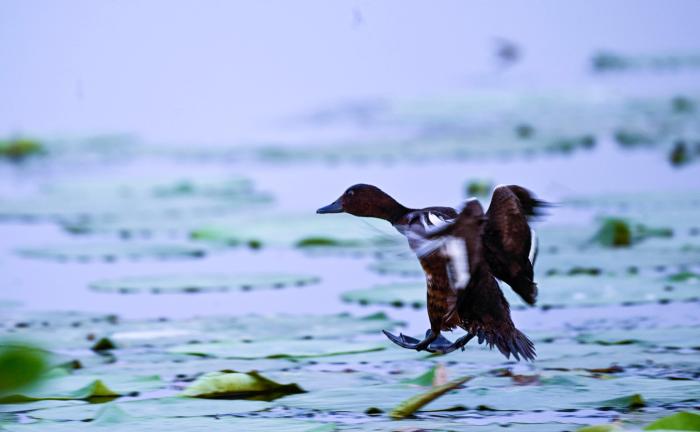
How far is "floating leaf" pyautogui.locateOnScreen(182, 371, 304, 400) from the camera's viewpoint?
157 inches

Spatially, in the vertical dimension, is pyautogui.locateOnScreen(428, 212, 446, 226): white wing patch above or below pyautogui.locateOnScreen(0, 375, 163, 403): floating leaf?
above

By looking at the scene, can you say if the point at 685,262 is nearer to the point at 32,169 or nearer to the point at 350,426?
the point at 350,426

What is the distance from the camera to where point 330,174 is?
10.0m

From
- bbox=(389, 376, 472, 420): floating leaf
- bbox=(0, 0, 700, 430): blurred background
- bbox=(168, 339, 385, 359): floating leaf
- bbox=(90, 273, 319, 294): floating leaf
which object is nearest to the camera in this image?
bbox=(389, 376, 472, 420): floating leaf

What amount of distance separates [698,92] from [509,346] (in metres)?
9.03

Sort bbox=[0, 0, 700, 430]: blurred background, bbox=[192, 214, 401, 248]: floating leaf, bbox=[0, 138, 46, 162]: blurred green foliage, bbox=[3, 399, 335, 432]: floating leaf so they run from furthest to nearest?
bbox=[0, 138, 46, 162]: blurred green foliage
bbox=[192, 214, 401, 248]: floating leaf
bbox=[0, 0, 700, 430]: blurred background
bbox=[3, 399, 335, 432]: floating leaf

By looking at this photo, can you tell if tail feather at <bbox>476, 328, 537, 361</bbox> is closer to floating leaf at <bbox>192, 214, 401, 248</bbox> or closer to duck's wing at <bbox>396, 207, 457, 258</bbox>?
duck's wing at <bbox>396, 207, 457, 258</bbox>

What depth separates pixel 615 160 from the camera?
1009 cm

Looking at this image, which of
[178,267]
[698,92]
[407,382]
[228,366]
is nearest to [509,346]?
[407,382]

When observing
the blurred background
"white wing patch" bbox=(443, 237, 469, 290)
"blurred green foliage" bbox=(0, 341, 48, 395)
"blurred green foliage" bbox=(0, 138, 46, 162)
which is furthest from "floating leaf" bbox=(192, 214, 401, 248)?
"blurred green foliage" bbox=(0, 341, 48, 395)

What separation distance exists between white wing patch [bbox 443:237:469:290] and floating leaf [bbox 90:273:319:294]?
7.16ft

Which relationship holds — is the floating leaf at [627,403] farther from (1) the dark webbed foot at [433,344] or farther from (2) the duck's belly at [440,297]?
(1) the dark webbed foot at [433,344]

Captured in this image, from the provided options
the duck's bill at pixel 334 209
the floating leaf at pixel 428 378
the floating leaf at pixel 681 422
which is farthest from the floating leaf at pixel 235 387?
the floating leaf at pixel 681 422

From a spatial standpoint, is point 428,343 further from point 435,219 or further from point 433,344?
point 435,219
